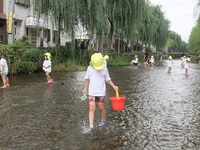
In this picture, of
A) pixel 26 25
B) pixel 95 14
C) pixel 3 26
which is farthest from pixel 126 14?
pixel 3 26

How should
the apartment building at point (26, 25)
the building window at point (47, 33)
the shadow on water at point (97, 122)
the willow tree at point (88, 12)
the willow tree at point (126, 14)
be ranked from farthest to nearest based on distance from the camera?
the building window at point (47, 33) < the willow tree at point (126, 14) < the apartment building at point (26, 25) < the willow tree at point (88, 12) < the shadow on water at point (97, 122)

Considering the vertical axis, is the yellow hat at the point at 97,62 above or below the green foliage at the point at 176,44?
below

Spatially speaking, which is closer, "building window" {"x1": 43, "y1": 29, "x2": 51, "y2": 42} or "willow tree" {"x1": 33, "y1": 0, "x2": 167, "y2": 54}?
"willow tree" {"x1": 33, "y1": 0, "x2": 167, "y2": 54}

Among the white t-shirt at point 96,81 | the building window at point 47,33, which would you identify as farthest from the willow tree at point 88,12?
the white t-shirt at point 96,81

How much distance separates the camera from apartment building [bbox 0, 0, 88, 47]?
1109 inches

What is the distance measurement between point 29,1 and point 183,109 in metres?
18.5

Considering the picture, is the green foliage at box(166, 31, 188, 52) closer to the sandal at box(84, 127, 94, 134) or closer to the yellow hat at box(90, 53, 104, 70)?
the yellow hat at box(90, 53, 104, 70)

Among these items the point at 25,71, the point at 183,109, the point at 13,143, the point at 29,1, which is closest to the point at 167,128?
the point at 183,109

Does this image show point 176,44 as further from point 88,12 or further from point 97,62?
point 97,62

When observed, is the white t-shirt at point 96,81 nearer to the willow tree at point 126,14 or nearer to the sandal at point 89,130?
the sandal at point 89,130

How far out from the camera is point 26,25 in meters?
34.5

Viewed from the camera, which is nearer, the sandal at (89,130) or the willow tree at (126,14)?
the sandal at (89,130)

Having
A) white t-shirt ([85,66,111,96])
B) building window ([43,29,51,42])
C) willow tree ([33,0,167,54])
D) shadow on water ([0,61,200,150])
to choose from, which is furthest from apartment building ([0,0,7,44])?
white t-shirt ([85,66,111,96])

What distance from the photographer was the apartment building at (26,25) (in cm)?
2818
